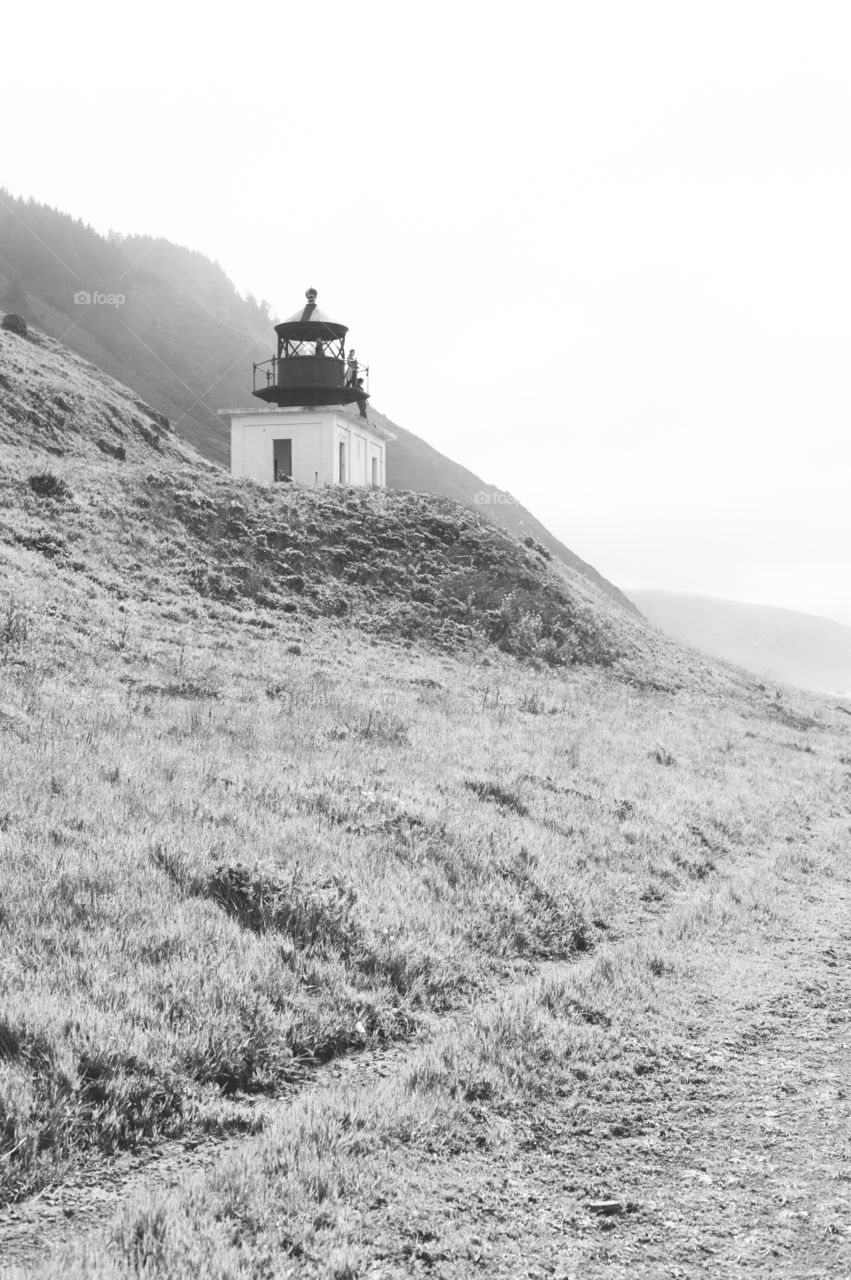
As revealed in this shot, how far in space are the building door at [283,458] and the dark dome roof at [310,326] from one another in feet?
20.7

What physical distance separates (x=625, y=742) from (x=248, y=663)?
8903mm

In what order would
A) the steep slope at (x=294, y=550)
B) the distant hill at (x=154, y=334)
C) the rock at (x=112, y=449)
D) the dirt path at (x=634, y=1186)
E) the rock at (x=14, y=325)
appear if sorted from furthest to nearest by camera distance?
the distant hill at (x=154, y=334) → the rock at (x=14, y=325) → the rock at (x=112, y=449) → the steep slope at (x=294, y=550) → the dirt path at (x=634, y=1186)

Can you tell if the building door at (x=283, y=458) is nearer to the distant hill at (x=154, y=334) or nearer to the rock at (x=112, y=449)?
the rock at (x=112, y=449)

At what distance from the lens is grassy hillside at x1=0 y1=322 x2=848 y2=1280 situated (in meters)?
5.20

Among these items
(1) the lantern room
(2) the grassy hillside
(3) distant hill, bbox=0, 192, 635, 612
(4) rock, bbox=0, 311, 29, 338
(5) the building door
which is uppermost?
(3) distant hill, bbox=0, 192, 635, 612

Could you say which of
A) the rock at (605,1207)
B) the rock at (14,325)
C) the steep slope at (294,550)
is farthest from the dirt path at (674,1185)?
the rock at (14,325)

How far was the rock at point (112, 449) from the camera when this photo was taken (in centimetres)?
4672

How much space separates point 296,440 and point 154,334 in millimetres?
110938

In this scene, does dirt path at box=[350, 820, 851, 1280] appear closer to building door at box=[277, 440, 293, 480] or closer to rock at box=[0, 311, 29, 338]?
building door at box=[277, 440, 293, 480]

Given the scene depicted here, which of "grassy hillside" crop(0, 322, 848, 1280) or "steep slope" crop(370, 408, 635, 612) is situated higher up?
"steep slope" crop(370, 408, 635, 612)

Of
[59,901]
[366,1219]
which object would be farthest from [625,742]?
[366,1219]

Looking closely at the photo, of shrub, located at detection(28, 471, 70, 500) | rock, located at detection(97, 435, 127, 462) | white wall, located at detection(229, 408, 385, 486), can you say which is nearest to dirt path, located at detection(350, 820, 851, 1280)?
shrub, located at detection(28, 471, 70, 500)

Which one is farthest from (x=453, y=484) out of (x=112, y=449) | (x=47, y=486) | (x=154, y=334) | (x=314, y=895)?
(x=314, y=895)

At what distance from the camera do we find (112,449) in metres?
47.4
